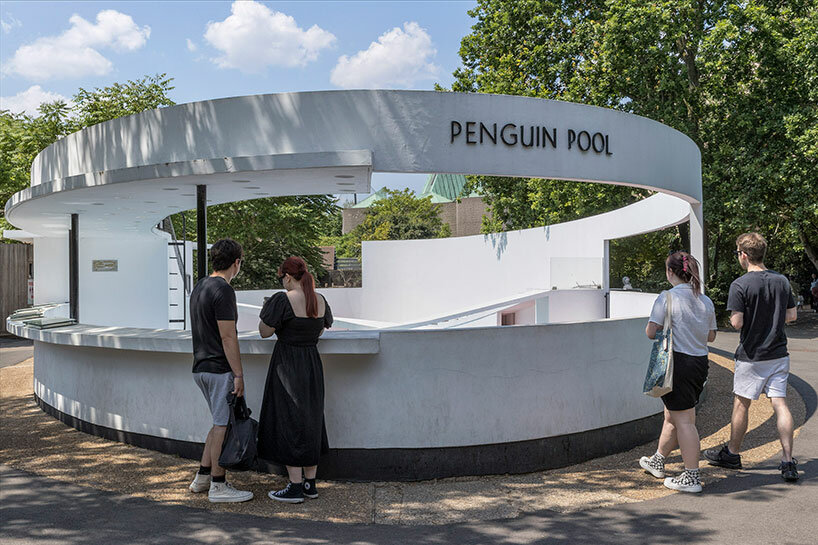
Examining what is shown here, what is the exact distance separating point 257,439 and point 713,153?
19535 mm

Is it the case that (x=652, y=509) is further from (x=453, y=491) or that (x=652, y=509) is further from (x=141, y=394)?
(x=141, y=394)

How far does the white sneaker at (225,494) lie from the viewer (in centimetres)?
504

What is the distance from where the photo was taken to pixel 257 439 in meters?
5.29

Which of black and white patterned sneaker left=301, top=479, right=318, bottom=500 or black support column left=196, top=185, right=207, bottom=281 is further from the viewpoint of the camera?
black support column left=196, top=185, right=207, bottom=281

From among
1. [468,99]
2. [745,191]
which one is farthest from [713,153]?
[468,99]

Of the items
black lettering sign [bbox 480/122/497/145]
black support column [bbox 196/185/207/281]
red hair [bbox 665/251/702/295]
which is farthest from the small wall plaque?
red hair [bbox 665/251/702/295]

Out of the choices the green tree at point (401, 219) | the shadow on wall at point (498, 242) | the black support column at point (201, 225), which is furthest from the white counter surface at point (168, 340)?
the green tree at point (401, 219)

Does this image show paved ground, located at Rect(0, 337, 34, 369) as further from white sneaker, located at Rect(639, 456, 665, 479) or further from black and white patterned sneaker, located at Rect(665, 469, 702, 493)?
black and white patterned sneaker, located at Rect(665, 469, 702, 493)

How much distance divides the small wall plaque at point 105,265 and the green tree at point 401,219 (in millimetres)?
40438

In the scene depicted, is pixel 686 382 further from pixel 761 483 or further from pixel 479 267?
pixel 479 267

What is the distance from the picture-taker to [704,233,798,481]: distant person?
18.0 feet

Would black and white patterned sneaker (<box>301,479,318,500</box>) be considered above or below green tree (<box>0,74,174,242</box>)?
below

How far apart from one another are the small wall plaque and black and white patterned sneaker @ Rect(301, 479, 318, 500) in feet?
31.1

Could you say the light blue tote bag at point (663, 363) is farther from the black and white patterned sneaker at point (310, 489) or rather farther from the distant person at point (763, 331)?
the black and white patterned sneaker at point (310, 489)
